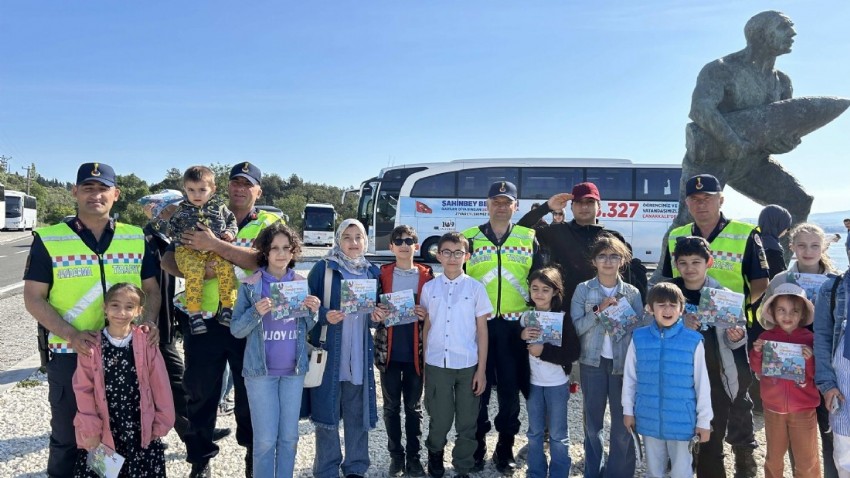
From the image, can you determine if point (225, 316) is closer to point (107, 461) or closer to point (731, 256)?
point (107, 461)

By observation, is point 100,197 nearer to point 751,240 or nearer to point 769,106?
point 751,240

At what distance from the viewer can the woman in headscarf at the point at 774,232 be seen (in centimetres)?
393

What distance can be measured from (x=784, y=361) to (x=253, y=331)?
312cm

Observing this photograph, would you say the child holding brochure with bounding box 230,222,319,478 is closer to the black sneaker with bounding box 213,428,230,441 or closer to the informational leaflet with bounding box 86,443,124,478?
the informational leaflet with bounding box 86,443,124,478

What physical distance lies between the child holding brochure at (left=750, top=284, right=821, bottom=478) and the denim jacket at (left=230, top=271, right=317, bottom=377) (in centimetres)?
275

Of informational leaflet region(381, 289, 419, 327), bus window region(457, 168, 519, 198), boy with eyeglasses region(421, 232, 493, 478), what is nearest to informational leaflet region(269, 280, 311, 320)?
informational leaflet region(381, 289, 419, 327)

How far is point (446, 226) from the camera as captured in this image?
1750cm

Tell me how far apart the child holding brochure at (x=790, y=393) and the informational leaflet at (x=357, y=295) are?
236cm

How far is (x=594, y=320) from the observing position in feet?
10.7

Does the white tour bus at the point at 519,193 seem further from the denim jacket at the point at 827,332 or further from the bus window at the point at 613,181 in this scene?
the denim jacket at the point at 827,332

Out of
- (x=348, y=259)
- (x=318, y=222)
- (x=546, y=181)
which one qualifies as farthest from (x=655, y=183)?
(x=318, y=222)

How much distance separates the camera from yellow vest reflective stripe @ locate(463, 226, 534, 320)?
3785 millimetres

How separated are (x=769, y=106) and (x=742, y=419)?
320 cm

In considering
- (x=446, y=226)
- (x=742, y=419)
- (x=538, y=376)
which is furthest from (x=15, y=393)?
(x=446, y=226)
